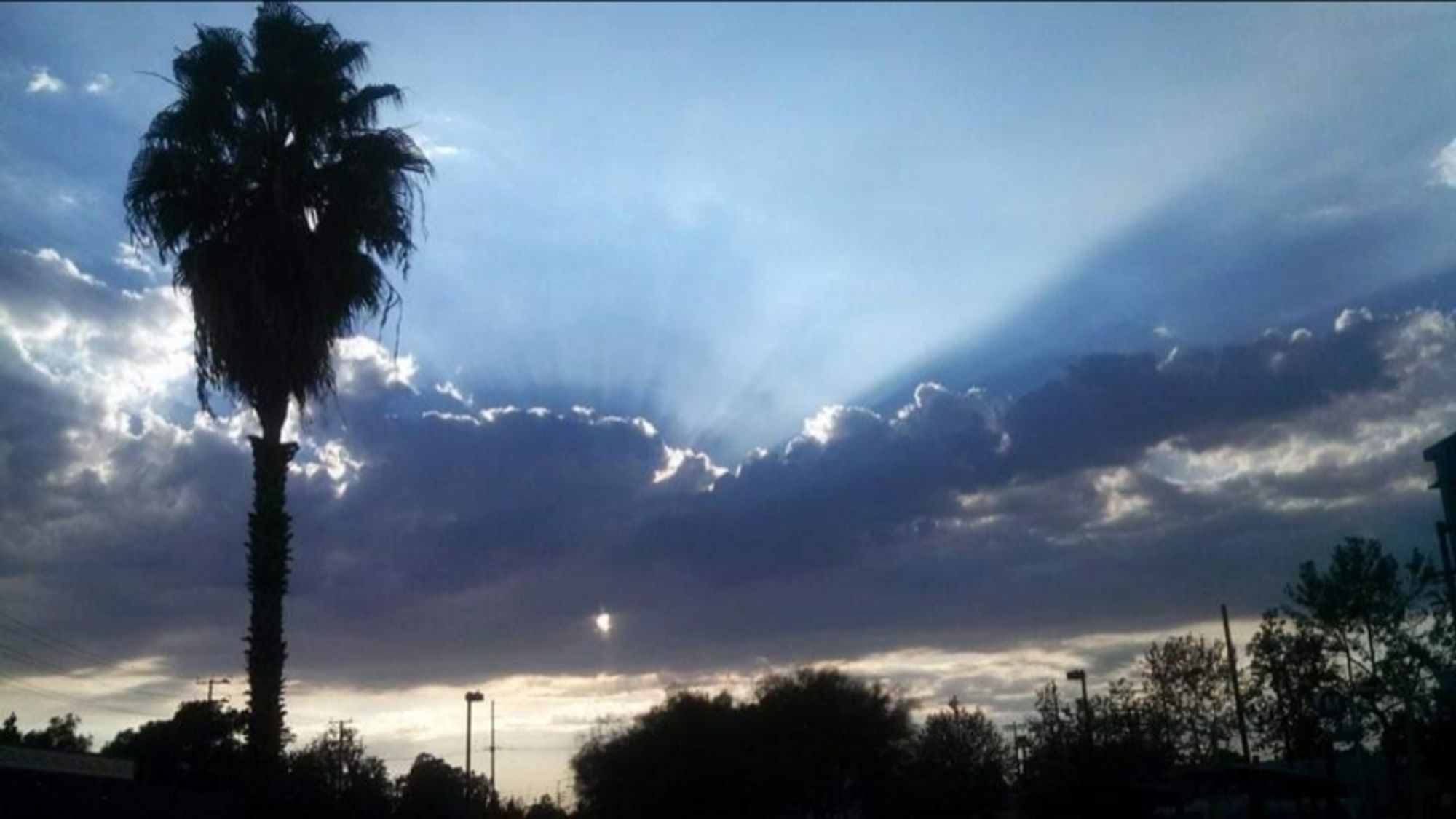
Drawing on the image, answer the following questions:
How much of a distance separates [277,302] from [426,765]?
177 feet

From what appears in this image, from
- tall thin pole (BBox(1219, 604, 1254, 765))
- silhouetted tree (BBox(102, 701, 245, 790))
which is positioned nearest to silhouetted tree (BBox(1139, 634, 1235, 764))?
tall thin pole (BBox(1219, 604, 1254, 765))

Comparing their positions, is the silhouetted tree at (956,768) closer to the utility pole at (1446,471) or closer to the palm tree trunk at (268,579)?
the utility pole at (1446,471)

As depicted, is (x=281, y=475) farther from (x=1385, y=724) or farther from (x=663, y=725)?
(x=1385, y=724)

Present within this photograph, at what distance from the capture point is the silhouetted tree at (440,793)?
5069 cm

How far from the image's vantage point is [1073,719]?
64.5 metres

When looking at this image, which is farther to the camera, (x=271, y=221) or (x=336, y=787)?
(x=336, y=787)

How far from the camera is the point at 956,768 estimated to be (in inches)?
2392

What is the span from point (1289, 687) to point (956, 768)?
1431 cm

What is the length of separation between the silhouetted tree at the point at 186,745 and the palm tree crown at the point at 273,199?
14.0 m

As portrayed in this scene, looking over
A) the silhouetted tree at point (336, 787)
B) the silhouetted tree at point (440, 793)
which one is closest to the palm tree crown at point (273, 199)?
the silhouetted tree at point (336, 787)

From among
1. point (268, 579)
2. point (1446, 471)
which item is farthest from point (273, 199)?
point (1446, 471)

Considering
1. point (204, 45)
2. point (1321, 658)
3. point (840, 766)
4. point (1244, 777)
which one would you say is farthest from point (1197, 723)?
point (204, 45)

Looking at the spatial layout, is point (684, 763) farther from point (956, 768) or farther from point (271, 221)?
point (271, 221)

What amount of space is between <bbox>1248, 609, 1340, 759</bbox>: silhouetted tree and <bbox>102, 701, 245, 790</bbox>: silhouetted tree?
34031 mm
